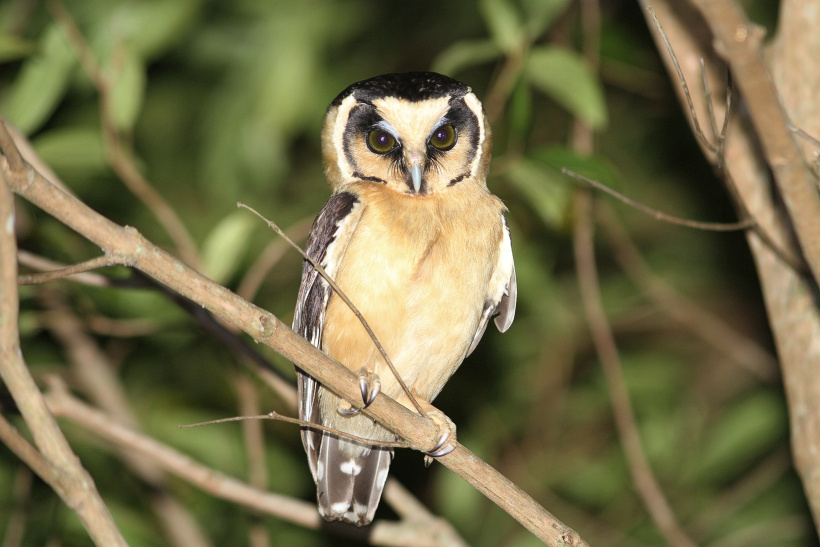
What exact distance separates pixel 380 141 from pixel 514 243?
129cm

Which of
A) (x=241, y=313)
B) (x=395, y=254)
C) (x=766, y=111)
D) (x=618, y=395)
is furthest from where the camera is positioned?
(x=618, y=395)

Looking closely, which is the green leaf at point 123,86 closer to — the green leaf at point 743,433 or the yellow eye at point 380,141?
the yellow eye at point 380,141

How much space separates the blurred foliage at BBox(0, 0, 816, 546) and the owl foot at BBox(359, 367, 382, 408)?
3.61ft

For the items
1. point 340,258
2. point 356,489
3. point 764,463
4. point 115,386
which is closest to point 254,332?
point 340,258

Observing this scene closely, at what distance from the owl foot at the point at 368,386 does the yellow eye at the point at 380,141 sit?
0.96 m

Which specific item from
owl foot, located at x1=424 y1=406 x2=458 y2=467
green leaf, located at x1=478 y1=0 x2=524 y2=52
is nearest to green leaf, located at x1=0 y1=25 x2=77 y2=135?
green leaf, located at x1=478 y1=0 x2=524 y2=52

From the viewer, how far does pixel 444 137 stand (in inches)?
153

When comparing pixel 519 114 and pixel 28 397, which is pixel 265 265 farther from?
pixel 28 397

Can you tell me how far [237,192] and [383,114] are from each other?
2409mm

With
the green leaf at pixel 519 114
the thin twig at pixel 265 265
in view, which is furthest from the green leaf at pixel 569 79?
the thin twig at pixel 265 265

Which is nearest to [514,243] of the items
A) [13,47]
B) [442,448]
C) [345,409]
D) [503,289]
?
[503,289]

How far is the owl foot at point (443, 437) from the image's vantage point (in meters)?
3.23

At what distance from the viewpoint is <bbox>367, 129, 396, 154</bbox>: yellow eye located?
3.81 m

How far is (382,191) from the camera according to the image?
12.3 feet
